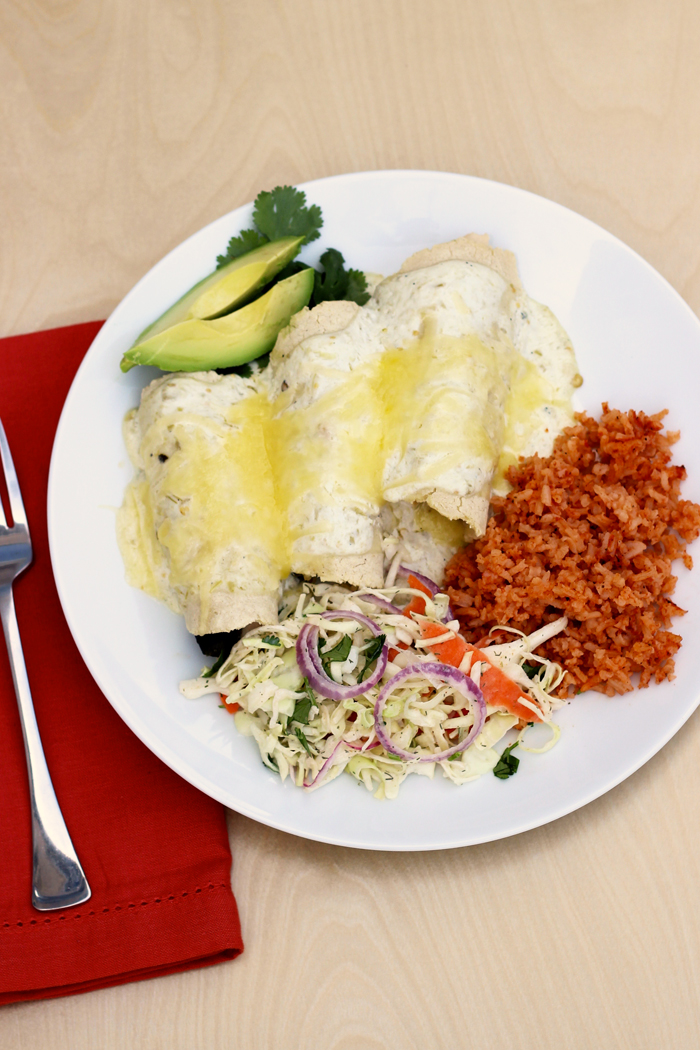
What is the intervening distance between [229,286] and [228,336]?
0.15m

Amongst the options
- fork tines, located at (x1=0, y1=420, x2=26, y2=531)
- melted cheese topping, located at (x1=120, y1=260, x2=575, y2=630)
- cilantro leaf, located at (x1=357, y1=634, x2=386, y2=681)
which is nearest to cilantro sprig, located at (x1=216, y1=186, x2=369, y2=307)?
melted cheese topping, located at (x1=120, y1=260, x2=575, y2=630)

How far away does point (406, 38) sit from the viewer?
3.13 meters

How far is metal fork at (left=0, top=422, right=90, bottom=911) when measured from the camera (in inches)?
91.3

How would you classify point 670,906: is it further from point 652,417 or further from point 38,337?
point 38,337

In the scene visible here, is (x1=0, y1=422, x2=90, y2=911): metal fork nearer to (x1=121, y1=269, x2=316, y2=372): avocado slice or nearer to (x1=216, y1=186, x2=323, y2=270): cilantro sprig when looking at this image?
(x1=121, y1=269, x2=316, y2=372): avocado slice

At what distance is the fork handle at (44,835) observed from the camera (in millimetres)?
2316

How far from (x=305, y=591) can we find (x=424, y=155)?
170 centimetres

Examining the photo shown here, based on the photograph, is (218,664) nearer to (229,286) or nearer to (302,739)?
(302,739)

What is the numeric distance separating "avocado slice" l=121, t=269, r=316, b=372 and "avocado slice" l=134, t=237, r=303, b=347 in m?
0.04

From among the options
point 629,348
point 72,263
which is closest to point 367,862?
point 629,348

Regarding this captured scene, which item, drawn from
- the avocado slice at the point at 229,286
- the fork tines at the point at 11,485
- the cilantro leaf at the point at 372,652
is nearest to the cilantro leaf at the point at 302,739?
the cilantro leaf at the point at 372,652

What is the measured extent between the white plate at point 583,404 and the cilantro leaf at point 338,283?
Result: 0.22 feet

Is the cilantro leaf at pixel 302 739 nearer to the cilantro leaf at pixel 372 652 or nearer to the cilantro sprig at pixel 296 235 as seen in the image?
the cilantro leaf at pixel 372 652

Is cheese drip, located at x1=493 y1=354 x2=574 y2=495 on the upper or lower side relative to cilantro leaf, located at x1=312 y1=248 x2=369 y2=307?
lower
